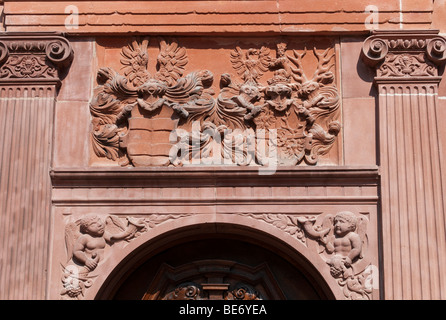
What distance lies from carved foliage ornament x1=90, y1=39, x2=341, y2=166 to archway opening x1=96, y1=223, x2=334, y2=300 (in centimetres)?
89

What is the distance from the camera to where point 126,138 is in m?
12.7

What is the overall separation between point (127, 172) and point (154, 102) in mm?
957

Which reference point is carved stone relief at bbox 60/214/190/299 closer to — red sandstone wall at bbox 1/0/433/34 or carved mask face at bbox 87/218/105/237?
carved mask face at bbox 87/218/105/237

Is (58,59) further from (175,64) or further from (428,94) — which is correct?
(428,94)

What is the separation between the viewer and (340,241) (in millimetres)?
12164

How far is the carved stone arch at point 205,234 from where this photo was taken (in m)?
12.2

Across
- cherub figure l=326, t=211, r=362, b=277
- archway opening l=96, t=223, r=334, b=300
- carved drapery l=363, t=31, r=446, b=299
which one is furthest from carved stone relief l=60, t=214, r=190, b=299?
carved drapery l=363, t=31, r=446, b=299

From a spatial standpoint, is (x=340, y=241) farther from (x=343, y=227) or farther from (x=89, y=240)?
(x=89, y=240)

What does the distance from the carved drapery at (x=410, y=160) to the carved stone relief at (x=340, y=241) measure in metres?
0.27

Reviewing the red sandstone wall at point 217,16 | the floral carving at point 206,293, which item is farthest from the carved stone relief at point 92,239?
the red sandstone wall at point 217,16

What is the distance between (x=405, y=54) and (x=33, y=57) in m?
4.38

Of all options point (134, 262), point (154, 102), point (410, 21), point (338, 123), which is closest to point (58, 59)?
point (154, 102)

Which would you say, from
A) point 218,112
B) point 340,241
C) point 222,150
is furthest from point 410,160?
point 218,112

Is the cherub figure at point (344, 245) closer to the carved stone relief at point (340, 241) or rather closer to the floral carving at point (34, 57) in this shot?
the carved stone relief at point (340, 241)
